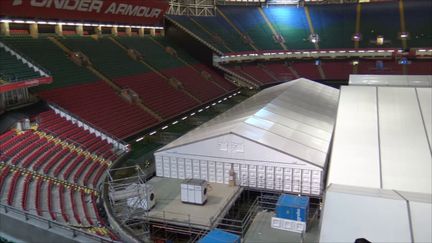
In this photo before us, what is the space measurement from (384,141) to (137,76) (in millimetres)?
19573

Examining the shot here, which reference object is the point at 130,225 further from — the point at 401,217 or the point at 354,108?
the point at 354,108

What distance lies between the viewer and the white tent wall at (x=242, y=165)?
13969 millimetres

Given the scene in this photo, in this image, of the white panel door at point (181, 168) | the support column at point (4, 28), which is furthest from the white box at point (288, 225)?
the support column at point (4, 28)

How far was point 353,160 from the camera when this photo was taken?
36.4 ft

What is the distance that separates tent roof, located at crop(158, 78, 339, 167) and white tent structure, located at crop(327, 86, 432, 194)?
179cm

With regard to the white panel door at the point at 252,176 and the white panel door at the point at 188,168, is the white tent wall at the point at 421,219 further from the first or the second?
the white panel door at the point at 188,168

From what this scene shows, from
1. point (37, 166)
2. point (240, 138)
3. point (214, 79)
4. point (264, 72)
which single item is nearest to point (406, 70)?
point (264, 72)

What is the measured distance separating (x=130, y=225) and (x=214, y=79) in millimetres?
25832

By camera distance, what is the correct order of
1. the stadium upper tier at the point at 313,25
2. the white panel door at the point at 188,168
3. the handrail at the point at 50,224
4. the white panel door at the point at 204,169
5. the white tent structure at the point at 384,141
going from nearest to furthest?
the handrail at the point at 50,224 → the white tent structure at the point at 384,141 → the white panel door at the point at 204,169 → the white panel door at the point at 188,168 → the stadium upper tier at the point at 313,25

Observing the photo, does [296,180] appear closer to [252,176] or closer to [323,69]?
[252,176]

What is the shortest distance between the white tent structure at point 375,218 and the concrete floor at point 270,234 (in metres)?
4.13

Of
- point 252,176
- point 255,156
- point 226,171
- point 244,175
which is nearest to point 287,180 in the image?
point 252,176

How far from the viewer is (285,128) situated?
666 inches

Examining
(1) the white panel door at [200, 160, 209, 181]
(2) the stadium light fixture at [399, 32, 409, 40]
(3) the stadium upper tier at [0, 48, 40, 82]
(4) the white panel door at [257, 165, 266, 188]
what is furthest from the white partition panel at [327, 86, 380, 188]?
(2) the stadium light fixture at [399, 32, 409, 40]
